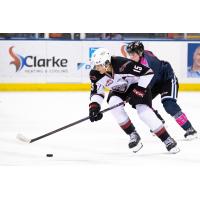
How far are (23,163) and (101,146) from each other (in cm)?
87

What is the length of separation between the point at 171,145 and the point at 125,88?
0.57 metres

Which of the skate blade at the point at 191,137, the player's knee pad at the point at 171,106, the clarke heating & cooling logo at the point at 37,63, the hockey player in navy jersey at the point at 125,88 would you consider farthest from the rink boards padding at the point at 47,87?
the hockey player in navy jersey at the point at 125,88

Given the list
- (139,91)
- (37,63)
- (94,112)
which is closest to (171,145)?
(139,91)

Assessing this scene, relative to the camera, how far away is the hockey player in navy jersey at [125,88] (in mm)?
4148

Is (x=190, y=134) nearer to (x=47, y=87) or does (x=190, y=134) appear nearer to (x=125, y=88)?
(x=125, y=88)

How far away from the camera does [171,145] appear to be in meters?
4.30

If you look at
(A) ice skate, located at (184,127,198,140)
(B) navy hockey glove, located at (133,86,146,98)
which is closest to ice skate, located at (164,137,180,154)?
(B) navy hockey glove, located at (133,86,146,98)

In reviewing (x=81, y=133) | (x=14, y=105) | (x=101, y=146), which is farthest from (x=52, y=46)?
(x=101, y=146)

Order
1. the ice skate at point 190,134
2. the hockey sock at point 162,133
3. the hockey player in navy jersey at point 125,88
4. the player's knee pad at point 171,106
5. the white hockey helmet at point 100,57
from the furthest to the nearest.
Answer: the ice skate at point 190,134, the player's knee pad at point 171,106, the hockey sock at point 162,133, the hockey player in navy jersey at point 125,88, the white hockey helmet at point 100,57

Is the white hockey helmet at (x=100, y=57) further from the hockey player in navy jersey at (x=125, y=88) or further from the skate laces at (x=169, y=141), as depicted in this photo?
the skate laces at (x=169, y=141)

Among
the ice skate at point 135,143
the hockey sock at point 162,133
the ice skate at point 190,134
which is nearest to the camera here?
the hockey sock at point 162,133

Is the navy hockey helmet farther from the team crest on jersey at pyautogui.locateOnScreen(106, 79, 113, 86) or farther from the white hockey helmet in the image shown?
the white hockey helmet

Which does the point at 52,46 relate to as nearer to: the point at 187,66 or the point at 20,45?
the point at 20,45

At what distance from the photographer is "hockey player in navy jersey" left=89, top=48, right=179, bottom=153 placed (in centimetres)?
415
